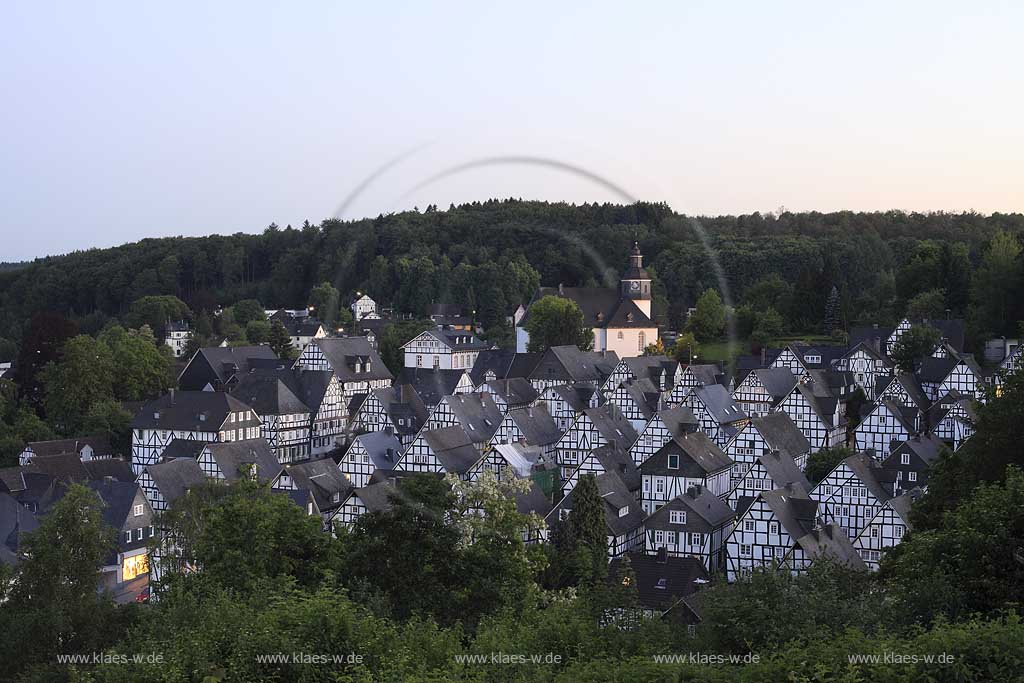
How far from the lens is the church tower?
2527 inches

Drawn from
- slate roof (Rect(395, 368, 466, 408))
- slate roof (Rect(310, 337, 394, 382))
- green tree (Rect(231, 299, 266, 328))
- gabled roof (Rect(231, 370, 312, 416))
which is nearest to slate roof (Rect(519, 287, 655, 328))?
slate roof (Rect(310, 337, 394, 382))

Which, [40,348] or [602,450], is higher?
[40,348]

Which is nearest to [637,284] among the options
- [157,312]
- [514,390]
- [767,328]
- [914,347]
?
[767,328]

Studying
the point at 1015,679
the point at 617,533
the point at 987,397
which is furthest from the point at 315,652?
the point at 617,533

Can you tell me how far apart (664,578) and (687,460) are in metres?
9.72

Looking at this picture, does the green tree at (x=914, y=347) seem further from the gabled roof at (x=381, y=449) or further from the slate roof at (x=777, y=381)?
the gabled roof at (x=381, y=449)

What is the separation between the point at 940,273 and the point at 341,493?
151ft

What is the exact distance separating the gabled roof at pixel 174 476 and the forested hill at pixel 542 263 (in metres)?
8.27

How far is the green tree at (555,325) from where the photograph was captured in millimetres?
70875

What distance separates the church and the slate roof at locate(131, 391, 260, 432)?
2363 cm

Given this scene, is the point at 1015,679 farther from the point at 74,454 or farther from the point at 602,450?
the point at 74,454

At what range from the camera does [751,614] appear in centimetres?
1802

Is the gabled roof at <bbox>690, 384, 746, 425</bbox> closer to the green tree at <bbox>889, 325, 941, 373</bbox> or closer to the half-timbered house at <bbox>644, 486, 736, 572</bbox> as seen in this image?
the green tree at <bbox>889, 325, 941, 373</bbox>

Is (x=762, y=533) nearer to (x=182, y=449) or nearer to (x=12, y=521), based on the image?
(x=12, y=521)
